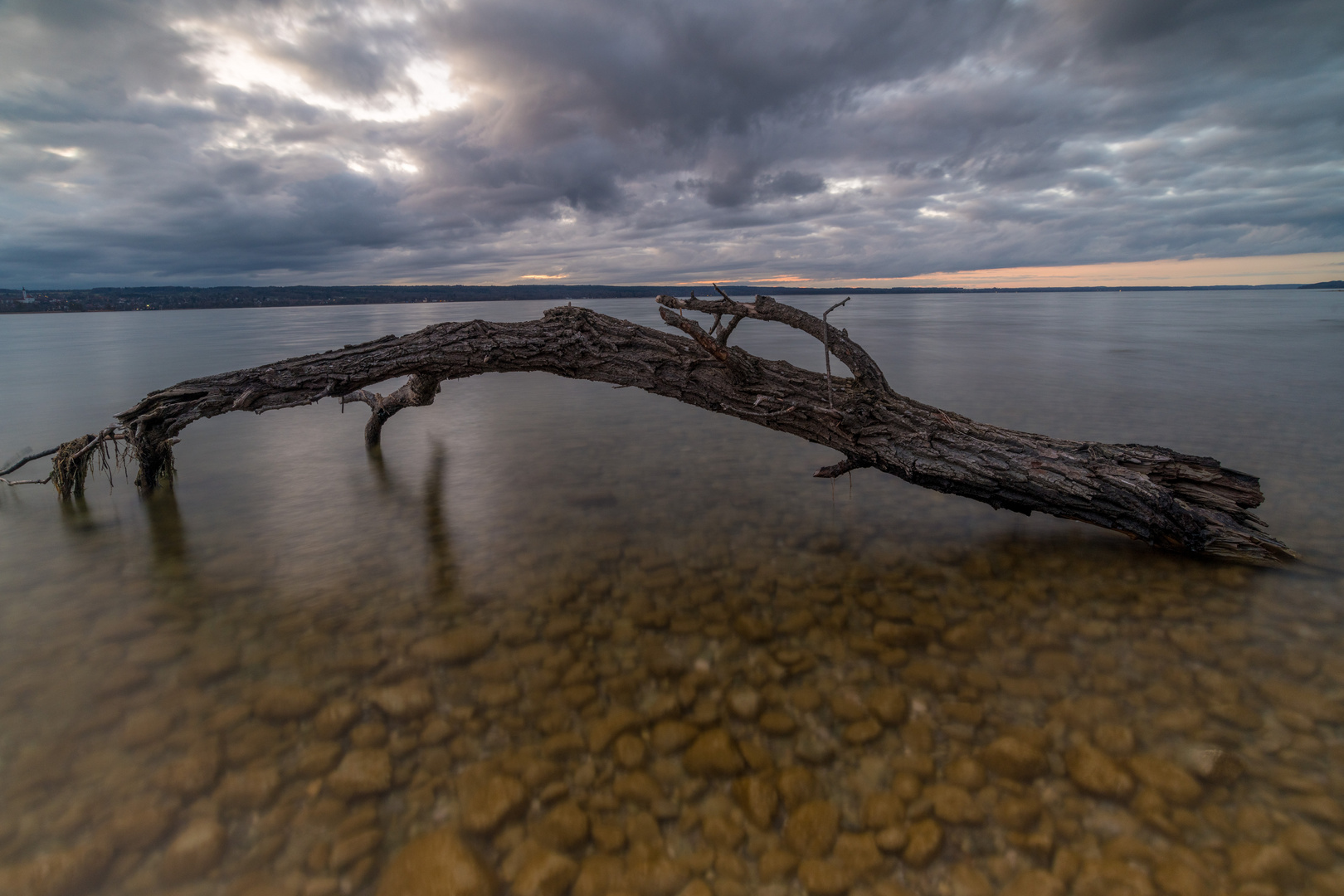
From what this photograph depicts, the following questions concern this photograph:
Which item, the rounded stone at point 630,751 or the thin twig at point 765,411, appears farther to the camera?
the thin twig at point 765,411

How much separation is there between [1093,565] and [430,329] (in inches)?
296

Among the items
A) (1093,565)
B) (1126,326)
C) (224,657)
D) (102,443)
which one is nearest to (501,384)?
(102,443)

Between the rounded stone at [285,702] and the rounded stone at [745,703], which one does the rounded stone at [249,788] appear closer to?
the rounded stone at [285,702]

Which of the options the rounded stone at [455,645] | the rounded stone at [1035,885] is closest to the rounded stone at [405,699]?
the rounded stone at [455,645]

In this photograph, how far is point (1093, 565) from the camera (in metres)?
4.96

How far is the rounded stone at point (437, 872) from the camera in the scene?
2.36 meters

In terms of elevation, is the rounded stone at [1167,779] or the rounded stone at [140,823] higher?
the rounded stone at [1167,779]

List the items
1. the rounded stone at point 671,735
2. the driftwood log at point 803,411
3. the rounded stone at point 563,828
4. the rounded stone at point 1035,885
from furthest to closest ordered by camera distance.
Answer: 1. the driftwood log at point 803,411
2. the rounded stone at point 671,735
3. the rounded stone at point 563,828
4. the rounded stone at point 1035,885

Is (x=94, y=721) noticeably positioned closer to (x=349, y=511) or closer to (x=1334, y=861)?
(x=349, y=511)

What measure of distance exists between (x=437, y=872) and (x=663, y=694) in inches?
58.1

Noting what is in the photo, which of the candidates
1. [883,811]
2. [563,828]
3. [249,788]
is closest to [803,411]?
[883,811]

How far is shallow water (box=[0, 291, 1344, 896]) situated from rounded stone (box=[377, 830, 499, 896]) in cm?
3

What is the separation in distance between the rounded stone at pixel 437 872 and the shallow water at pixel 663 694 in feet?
0.11

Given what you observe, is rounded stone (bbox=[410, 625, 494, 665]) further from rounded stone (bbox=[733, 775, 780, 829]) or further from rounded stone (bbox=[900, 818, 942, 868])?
rounded stone (bbox=[900, 818, 942, 868])
